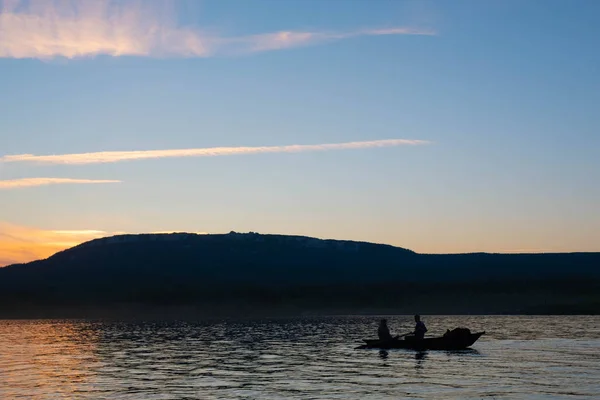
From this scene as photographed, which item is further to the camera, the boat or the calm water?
the boat

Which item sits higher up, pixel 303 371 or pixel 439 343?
pixel 439 343

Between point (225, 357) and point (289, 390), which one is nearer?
point (289, 390)

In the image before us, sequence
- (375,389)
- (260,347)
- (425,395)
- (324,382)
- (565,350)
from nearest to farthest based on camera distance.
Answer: (425,395), (375,389), (324,382), (565,350), (260,347)

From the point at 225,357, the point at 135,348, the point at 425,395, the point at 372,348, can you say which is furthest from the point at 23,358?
the point at 425,395

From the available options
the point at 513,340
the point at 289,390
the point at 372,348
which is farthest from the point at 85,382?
the point at 513,340

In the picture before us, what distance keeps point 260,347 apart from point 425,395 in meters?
40.1

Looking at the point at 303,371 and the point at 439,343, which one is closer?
the point at 303,371

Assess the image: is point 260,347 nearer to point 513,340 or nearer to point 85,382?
point 513,340

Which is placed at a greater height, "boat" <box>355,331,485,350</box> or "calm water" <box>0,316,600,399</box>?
"boat" <box>355,331,485,350</box>

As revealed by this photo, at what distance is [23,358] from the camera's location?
7100cm

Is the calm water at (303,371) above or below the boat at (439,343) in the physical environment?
below

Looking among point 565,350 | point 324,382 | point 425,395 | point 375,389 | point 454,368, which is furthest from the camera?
point 565,350

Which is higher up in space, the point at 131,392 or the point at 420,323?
the point at 420,323

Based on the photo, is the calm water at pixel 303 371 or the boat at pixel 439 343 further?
the boat at pixel 439 343
